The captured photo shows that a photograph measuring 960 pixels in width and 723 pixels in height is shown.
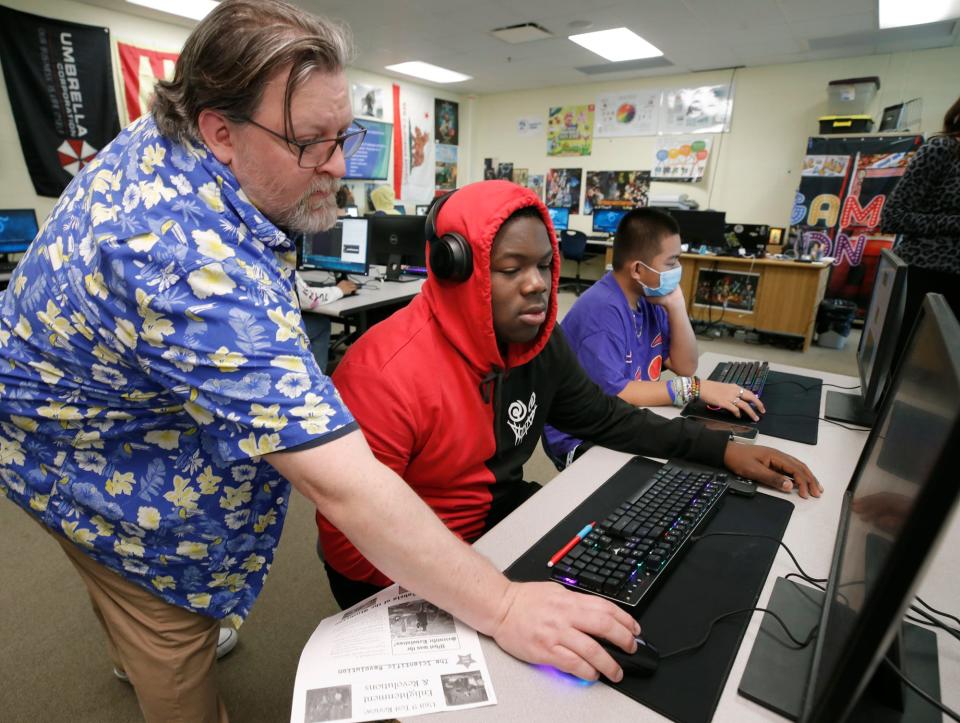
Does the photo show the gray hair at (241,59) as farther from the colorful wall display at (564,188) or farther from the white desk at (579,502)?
the colorful wall display at (564,188)

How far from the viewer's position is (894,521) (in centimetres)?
42

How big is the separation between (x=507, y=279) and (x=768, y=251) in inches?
197

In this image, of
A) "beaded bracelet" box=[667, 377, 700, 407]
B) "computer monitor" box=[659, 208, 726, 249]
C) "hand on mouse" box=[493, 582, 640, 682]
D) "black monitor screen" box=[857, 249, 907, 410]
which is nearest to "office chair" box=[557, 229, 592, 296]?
"computer monitor" box=[659, 208, 726, 249]

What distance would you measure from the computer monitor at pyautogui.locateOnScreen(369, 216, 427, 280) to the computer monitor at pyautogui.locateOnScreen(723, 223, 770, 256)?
3035mm

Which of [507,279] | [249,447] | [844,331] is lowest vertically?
[844,331]

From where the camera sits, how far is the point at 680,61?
5.96 m

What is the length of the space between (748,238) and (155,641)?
546cm

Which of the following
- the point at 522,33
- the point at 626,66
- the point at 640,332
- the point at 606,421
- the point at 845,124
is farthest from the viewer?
the point at 626,66

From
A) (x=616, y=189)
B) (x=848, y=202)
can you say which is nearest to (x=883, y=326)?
(x=848, y=202)

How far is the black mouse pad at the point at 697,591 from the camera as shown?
0.63 metres

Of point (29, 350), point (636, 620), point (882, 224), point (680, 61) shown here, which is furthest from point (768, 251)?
point (29, 350)

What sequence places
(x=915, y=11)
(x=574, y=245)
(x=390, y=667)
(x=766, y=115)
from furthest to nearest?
(x=574, y=245) → (x=766, y=115) → (x=915, y=11) → (x=390, y=667)

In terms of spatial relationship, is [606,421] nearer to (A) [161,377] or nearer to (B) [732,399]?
(B) [732,399]

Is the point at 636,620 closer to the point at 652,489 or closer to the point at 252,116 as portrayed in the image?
the point at 652,489
